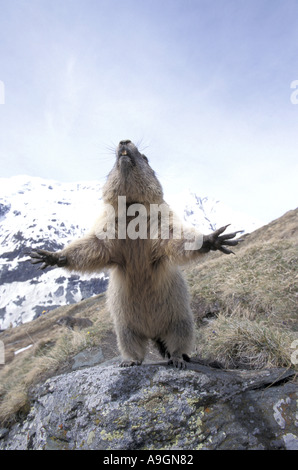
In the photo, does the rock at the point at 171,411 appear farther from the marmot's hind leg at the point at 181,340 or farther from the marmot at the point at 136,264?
the marmot at the point at 136,264

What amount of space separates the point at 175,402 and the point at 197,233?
229 centimetres

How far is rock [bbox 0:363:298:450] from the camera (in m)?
3.54

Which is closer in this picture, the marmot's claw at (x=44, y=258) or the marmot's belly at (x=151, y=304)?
the marmot's claw at (x=44, y=258)

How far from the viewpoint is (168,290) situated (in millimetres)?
5398

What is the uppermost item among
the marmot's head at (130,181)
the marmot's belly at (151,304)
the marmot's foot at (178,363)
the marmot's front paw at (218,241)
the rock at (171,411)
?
the marmot's head at (130,181)

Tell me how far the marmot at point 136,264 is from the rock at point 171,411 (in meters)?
0.74

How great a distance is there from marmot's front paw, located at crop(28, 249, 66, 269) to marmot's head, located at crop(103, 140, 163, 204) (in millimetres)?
1500

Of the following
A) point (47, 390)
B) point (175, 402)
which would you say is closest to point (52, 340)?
point (47, 390)

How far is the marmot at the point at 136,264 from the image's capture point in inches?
205

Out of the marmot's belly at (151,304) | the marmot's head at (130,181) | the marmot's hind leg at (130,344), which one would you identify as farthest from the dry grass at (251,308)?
the marmot's head at (130,181)

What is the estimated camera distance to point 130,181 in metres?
5.61
